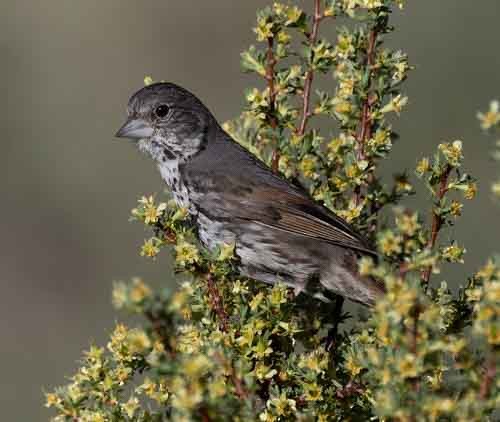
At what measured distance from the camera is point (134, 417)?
347cm

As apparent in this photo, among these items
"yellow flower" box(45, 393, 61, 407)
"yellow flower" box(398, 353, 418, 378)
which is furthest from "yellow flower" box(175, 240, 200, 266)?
"yellow flower" box(398, 353, 418, 378)

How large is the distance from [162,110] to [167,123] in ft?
0.30

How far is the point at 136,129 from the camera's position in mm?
5645

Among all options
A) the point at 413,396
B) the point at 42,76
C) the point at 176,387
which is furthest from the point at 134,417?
the point at 42,76

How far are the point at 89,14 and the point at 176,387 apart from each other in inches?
440

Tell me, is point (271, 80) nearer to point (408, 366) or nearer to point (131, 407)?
point (131, 407)

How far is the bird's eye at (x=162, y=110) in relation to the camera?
5.64 m

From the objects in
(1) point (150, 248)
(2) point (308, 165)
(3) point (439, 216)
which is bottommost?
(1) point (150, 248)

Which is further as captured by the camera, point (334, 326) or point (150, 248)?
point (334, 326)

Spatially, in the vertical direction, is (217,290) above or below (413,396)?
above

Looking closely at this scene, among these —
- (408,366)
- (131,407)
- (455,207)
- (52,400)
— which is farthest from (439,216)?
(52,400)

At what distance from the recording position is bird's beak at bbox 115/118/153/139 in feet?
18.4

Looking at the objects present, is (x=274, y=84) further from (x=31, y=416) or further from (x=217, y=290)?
(x=31, y=416)

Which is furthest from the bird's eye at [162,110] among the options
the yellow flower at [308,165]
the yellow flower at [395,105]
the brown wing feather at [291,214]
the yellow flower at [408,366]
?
the yellow flower at [408,366]
